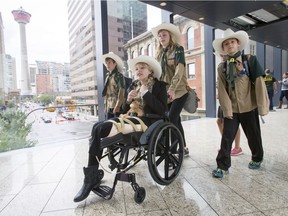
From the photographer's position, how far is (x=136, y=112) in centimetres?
177

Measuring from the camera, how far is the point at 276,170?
82.6 inches

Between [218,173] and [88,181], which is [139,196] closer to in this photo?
[88,181]

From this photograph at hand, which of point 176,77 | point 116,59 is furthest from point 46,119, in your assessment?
point 176,77

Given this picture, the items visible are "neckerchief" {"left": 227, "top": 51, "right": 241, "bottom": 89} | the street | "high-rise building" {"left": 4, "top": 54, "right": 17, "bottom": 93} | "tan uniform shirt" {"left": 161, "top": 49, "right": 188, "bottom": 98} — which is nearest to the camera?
"neckerchief" {"left": 227, "top": 51, "right": 241, "bottom": 89}

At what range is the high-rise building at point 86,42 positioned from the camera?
12.5ft

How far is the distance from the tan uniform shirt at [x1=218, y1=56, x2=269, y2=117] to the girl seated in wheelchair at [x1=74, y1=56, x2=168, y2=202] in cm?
61

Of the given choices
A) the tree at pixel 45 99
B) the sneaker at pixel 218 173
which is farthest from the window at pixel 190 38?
the sneaker at pixel 218 173

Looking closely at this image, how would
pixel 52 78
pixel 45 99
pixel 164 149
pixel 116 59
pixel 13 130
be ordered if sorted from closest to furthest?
1. pixel 164 149
2. pixel 116 59
3. pixel 13 130
4. pixel 45 99
5. pixel 52 78

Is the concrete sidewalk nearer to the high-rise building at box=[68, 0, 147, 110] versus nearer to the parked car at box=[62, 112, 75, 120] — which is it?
the parked car at box=[62, 112, 75, 120]

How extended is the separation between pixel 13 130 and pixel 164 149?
273 centimetres

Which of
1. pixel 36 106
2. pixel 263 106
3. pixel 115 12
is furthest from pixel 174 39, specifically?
pixel 36 106

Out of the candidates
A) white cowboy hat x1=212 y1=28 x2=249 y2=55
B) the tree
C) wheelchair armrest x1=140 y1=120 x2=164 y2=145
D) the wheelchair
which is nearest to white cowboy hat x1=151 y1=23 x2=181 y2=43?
white cowboy hat x1=212 y1=28 x2=249 y2=55

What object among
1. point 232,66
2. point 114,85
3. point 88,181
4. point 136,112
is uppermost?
point 232,66

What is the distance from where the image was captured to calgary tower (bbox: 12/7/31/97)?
325 centimetres
